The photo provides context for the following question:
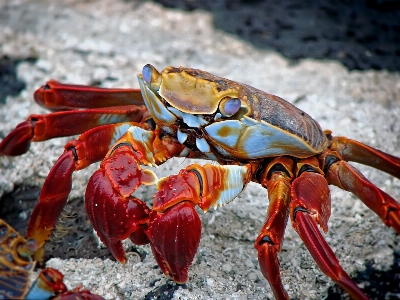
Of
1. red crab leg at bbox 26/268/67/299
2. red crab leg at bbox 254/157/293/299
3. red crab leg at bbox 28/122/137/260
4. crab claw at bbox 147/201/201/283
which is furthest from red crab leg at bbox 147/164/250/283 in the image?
red crab leg at bbox 28/122/137/260

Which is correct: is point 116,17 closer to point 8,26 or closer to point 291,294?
point 8,26

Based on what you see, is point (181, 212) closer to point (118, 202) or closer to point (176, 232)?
point (176, 232)

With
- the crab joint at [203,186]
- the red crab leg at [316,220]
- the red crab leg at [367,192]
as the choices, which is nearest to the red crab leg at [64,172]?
the crab joint at [203,186]

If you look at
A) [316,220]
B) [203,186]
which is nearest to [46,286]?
[203,186]

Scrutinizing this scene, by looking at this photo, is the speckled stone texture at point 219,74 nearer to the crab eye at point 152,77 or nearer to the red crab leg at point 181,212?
the red crab leg at point 181,212

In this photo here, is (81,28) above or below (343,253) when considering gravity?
above

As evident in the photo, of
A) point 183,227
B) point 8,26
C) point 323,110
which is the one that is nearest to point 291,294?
point 183,227
